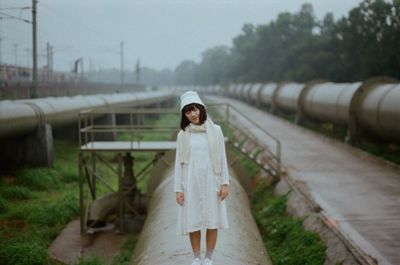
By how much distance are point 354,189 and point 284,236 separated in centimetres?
260

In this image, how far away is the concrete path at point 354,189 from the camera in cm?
858

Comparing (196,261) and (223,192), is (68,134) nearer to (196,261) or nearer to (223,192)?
(196,261)

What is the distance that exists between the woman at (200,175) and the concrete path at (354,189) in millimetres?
3637

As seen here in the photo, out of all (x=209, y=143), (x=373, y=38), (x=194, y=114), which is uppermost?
(x=373, y=38)

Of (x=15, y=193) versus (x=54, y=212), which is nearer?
(x=54, y=212)

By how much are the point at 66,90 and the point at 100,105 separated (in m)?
5.15

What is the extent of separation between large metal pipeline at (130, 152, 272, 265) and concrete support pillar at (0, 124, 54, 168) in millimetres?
10017

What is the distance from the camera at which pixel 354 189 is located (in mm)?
12125

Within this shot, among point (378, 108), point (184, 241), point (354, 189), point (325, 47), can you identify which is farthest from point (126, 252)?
point (325, 47)

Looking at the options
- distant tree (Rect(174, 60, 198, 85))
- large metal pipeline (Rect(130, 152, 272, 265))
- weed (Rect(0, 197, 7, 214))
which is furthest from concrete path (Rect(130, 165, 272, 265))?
distant tree (Rect(174, 60, 198, 85))

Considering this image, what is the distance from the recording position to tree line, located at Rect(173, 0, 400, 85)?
23000 mm

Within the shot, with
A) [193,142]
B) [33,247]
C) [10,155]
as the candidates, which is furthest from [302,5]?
[193,142]

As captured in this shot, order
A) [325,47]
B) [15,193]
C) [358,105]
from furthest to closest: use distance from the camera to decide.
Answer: [325,47] < [358,105] < [15,193]

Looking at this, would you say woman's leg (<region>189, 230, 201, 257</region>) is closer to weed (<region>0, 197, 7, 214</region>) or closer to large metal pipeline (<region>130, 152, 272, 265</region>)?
large metal pipeline (<region>130, 152, 272, 265</region>)
